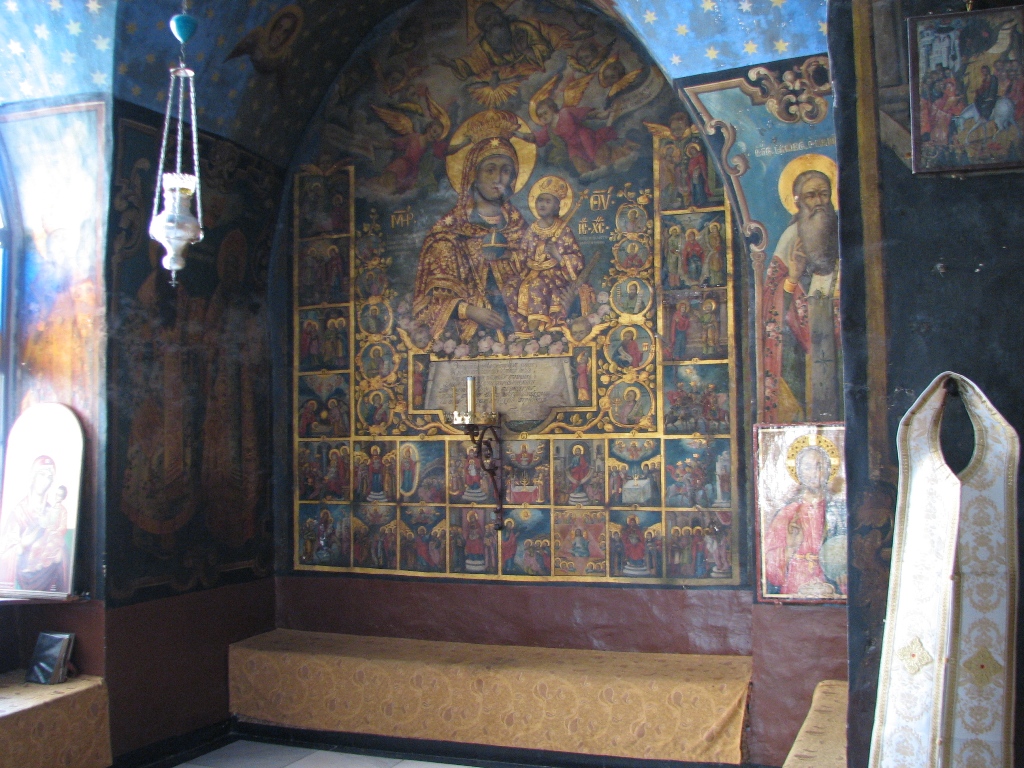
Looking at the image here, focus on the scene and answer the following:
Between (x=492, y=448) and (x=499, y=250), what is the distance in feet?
4.22

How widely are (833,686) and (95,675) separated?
12.9 feet

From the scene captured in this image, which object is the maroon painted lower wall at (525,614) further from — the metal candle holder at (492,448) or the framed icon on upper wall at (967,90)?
the framed icon on upper wall at (967,90)

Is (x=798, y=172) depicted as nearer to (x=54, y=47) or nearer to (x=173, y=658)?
(x=54, y=47)

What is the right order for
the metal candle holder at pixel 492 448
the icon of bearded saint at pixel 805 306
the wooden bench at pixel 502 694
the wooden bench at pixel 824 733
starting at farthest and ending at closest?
the metal candle holder at pixel 492 448
the wooden bench at pixel 502 694
the icon of bearded saint at pixel 805 306
the wooden bench at pixel 824 733

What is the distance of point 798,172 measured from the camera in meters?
4.79

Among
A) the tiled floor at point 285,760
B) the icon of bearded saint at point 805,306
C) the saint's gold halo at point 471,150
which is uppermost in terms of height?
the saint's gold halo at point 471,150

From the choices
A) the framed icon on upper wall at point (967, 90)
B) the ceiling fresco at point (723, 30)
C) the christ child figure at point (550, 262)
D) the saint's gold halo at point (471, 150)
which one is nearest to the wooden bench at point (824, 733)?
the framed icon on upper wall at point (967, 90)

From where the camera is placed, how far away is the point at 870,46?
2.76 meters

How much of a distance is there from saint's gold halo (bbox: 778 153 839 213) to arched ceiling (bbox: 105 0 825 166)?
53cm

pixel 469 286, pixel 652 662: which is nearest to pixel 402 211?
pixel 469 286

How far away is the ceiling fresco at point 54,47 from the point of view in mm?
4906

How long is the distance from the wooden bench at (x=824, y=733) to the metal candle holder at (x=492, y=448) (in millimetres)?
2183

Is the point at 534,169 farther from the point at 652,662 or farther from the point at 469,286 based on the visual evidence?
the point at 652,662

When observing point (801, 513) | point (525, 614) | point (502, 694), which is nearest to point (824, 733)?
point (801, 513)
